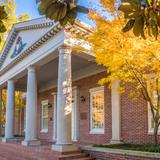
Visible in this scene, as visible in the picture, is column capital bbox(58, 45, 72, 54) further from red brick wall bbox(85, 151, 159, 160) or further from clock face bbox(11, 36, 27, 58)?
clock face bbox(11, 36, 27, 58)

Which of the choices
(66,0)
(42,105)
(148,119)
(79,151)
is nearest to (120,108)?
(148,119)

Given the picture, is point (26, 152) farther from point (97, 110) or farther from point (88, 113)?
point (97, 110)

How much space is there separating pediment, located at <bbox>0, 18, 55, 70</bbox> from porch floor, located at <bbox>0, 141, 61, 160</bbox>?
4.55m

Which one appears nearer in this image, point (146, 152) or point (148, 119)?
point (146, 152)

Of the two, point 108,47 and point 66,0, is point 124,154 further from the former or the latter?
point 66,0

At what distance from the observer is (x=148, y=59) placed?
25.6 feet

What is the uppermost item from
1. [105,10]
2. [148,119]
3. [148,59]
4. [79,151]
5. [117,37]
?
[105,10]

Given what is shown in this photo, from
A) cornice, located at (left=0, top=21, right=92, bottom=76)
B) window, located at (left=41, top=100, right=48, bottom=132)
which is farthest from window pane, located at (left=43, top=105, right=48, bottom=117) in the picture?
cornice, located at (left=0, top=21, right=92, bottom=76)

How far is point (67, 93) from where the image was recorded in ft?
33.4

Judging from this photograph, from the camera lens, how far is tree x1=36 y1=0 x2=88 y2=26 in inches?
74.0

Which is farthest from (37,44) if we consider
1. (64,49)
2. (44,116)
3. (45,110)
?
(44,116)

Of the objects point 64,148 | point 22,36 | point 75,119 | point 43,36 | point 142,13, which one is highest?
point 22,36

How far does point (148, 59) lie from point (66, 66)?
354cm

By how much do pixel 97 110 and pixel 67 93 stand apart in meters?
4.00
